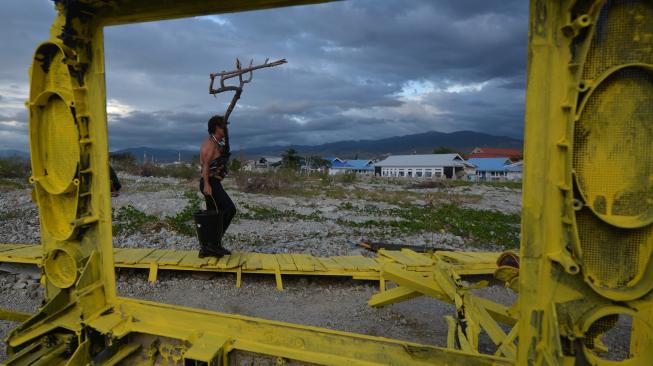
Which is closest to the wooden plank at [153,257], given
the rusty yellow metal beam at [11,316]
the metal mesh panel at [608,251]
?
the rusty yellow metal beam at [11,316]

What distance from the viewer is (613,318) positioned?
1.80 meters

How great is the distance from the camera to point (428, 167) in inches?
2421

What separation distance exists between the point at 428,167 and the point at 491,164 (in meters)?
15.2

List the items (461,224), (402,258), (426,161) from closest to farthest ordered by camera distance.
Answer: (402,258) → (461,224) → (426,161)

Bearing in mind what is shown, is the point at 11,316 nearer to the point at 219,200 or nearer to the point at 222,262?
the point at 222,262

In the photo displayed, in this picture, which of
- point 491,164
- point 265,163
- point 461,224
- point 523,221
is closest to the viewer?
point 523,221

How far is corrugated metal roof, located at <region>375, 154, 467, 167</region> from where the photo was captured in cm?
6086

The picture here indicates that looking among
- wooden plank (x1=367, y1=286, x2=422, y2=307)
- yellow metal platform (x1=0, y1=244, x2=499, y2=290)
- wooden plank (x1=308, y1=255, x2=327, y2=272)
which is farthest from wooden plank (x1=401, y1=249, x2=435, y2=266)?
wooden plank (x1=308, y1=255, x2=327, y2=272)

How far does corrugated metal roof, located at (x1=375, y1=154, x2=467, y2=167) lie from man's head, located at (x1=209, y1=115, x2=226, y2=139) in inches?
2302

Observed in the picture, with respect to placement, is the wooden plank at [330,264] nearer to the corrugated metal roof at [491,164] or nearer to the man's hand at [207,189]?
the man's hand at [207,189]

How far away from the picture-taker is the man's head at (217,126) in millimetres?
5086

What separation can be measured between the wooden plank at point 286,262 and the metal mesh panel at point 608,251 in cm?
374

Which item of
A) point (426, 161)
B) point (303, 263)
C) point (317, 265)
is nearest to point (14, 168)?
point (303, 263)

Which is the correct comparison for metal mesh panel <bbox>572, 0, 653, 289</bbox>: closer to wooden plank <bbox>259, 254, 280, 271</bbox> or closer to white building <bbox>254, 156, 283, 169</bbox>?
wooden plank <bbox>259, 254, 280, 271</bbox>
